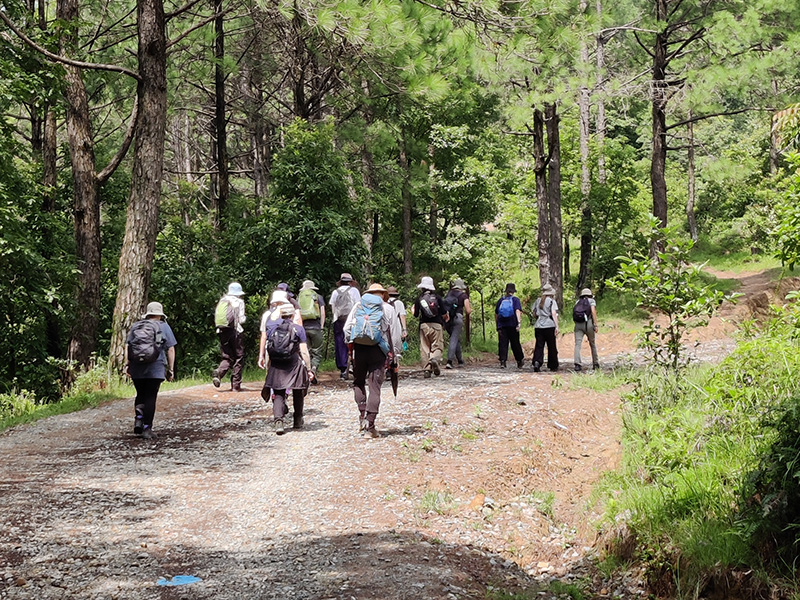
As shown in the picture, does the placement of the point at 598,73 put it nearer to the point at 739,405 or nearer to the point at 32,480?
the point at 739,405

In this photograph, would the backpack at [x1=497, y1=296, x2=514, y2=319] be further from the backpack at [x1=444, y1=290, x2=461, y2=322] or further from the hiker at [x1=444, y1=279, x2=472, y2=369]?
the backpack at [x1=444, y1=290, x2=461, y2=322]

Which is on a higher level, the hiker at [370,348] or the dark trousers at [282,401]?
the hiker at [370,348]

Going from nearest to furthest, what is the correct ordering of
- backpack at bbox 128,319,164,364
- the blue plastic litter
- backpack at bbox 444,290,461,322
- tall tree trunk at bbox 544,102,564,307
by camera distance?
the blue plastic litter, backpack at bbox 128,319,164,364, backpack at bbox 444,290,461,322, tall tree trunk at bbox 544,102,564,307

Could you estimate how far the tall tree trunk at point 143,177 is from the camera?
13.0 metres

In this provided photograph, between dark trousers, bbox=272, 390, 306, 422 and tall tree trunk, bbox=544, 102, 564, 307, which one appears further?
tall tree trunk, bbox=544, 102, 564, 307

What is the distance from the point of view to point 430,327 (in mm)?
14672

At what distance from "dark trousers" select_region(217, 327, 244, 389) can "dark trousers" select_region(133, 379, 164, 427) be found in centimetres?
342

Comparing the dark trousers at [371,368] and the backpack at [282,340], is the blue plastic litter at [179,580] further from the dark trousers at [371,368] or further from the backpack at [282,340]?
the backpack at [282,340]

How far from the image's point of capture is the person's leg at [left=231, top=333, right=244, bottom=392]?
13.0m

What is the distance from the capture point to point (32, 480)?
7312 mm

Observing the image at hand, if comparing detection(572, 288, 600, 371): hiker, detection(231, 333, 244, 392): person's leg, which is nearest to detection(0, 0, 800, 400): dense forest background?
detection(231, 333, 244, 392): person's leg

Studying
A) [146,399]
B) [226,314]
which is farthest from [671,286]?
[226,314]

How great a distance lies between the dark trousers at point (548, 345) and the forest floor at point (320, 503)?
377 centimetres

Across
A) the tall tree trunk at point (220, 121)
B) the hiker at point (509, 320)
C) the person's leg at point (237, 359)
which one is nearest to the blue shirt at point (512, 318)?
the hiker at point (509, 320)
